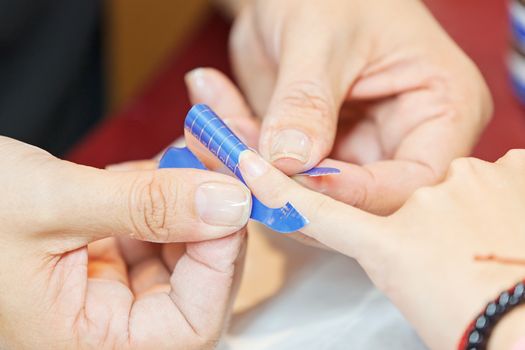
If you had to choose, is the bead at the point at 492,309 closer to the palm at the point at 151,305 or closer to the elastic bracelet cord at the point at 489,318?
the elastic bracelet cord at the point at 489,318

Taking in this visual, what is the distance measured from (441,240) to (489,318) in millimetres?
47

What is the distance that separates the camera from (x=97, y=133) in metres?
0.79

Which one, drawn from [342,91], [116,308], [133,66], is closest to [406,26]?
[342,91]

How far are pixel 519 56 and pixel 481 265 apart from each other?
1.17ft

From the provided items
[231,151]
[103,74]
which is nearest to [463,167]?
[231,151]

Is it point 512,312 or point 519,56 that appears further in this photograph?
point 519,56

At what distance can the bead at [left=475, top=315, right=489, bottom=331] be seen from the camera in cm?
39

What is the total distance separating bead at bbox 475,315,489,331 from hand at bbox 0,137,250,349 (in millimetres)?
143

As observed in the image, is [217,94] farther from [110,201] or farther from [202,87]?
[110,201]

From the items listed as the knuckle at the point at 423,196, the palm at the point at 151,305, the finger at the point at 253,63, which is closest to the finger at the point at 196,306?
the palm at the point at 151,305

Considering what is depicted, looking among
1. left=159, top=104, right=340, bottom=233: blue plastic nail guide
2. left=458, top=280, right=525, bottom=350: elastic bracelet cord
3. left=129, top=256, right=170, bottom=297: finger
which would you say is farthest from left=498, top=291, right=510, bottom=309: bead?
left=129, top=256, right=170, bottom=297: finger

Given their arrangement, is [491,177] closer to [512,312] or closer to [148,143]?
[512,312]

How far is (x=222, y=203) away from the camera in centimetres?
43

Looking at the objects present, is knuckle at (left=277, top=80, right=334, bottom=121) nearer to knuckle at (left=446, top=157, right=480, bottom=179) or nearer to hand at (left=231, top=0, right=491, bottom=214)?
hand at (left=231, top=0, right=491, bottom=214)
